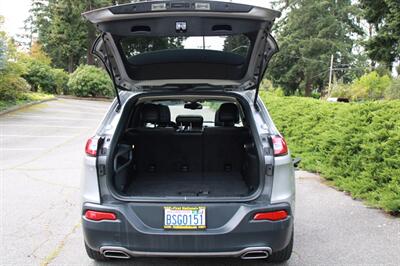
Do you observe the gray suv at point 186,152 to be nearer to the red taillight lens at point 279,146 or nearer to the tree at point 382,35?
the red taillight lens at point 279,146

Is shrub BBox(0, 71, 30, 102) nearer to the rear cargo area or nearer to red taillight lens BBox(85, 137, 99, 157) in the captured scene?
the rear cargo area

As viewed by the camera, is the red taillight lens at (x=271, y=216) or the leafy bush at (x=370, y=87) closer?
the red taillight lens at (x=271, y=216)

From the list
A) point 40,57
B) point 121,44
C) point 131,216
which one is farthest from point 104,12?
point 40,57

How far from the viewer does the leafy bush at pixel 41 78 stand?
2945 centimetres

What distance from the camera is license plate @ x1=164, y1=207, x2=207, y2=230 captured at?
313 centimetres

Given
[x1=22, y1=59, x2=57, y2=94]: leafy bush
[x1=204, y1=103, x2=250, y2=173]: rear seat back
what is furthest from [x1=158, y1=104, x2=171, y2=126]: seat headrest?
[x1=22, y1=59, x2=57, y2=94]: leafy bush

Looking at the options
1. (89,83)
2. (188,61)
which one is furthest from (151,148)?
(89,83)

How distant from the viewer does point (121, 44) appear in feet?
12.7

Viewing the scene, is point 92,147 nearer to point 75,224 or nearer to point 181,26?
point 181,26

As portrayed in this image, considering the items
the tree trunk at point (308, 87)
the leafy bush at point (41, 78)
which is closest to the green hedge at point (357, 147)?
the leafy bush at point (41, 78)

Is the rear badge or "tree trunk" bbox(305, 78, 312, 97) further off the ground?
the rear badge

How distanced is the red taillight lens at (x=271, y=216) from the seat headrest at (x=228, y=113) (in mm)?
1864

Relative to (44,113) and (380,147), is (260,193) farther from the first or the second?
(44,113)

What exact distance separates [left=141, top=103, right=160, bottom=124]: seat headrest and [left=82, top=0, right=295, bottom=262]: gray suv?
0.01m
